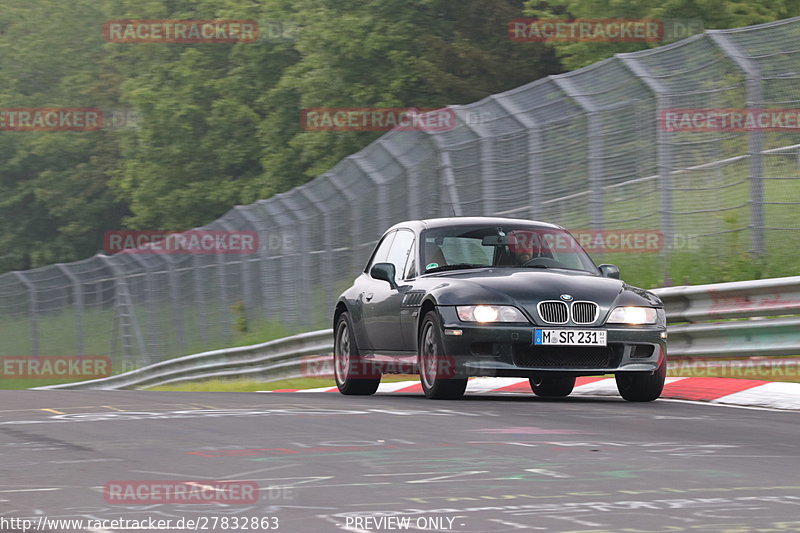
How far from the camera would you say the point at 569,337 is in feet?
37.1

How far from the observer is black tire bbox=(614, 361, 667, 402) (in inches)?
465

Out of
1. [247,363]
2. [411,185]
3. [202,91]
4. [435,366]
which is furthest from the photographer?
[202,91]

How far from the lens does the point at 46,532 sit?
561cm

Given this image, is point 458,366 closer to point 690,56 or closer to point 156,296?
point 690,56

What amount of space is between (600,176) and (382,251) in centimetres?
306

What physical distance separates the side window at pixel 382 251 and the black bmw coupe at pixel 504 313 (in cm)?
58

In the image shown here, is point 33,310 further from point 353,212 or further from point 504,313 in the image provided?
point 504,313

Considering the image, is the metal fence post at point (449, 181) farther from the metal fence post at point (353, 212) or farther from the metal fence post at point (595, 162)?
the metal fence post at point (353, 212)

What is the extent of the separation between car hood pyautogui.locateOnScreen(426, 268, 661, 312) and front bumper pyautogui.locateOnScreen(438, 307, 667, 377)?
6.8 inches

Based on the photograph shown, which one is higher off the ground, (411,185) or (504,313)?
(411,185)

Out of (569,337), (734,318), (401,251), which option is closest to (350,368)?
→ (401,251)

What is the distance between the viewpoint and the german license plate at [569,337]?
11.3 m

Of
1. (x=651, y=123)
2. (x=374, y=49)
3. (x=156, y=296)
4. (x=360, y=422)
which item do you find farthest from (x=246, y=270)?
(x=374, y=49)

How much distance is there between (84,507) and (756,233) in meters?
9.42
